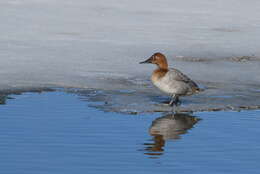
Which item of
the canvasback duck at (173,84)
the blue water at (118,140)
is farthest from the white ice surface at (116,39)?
the blue water at (118,140)

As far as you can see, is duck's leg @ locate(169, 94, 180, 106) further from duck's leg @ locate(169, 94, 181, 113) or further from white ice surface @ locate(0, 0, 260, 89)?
white ice surface @ locate(0, 0, 260, 89)

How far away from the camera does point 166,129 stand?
8.95 meters

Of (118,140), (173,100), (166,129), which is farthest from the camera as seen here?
(173,100)

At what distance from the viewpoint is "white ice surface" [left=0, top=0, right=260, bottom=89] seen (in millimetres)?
12828

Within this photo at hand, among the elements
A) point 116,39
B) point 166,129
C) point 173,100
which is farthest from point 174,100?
point 116,39

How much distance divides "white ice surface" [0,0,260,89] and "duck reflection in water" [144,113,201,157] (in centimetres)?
224

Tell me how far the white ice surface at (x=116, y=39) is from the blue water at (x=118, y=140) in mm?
2172

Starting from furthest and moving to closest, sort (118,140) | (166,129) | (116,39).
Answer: (116,39) → (166,129) → (118,140)

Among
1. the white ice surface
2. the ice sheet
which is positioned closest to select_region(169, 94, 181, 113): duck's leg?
the ice sheet

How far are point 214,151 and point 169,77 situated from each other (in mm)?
3038

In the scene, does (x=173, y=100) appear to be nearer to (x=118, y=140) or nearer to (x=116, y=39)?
(x=118, y=140)

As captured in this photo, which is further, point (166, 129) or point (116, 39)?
point (116, 39)

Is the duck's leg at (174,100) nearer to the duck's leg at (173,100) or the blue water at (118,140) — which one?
the duck's leg at (173,100)

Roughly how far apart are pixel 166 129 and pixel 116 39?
26.0 ft
